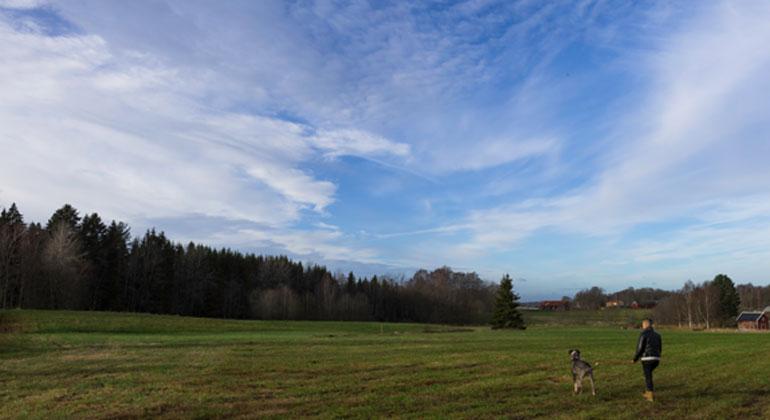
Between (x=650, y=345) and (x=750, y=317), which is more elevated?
(x=650, y=345)

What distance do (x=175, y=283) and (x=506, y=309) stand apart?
6401 cm

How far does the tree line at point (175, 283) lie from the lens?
6025cm

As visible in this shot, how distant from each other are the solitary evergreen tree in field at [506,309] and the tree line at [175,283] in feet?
148

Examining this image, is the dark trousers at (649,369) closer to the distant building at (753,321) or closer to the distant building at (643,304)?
the distant building at (753,321)

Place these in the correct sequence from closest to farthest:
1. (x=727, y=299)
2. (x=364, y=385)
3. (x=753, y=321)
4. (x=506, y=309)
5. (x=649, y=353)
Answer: (x=649, y=353), (x=364, y=385), (x=506, y=309), (x=753, y=321), (x=727, y=299)

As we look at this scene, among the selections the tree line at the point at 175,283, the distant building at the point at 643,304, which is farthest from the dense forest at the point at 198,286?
the distant building at the point at 643,304

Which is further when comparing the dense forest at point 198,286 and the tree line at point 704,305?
the tree line at point 704,305

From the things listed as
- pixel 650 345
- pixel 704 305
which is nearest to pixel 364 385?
pixel 650 345

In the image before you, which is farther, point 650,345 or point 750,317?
point 750,317

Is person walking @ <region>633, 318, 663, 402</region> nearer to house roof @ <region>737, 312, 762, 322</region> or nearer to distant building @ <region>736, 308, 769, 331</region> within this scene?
distant building @ <region>736, 308, 769, 331</region>

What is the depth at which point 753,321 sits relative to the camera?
86.4 meters

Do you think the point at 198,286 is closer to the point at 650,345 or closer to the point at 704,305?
the point at 650,345

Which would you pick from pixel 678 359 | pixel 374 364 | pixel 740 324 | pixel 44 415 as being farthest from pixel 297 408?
pixel 740 324

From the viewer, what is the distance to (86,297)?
6981 centimetres
